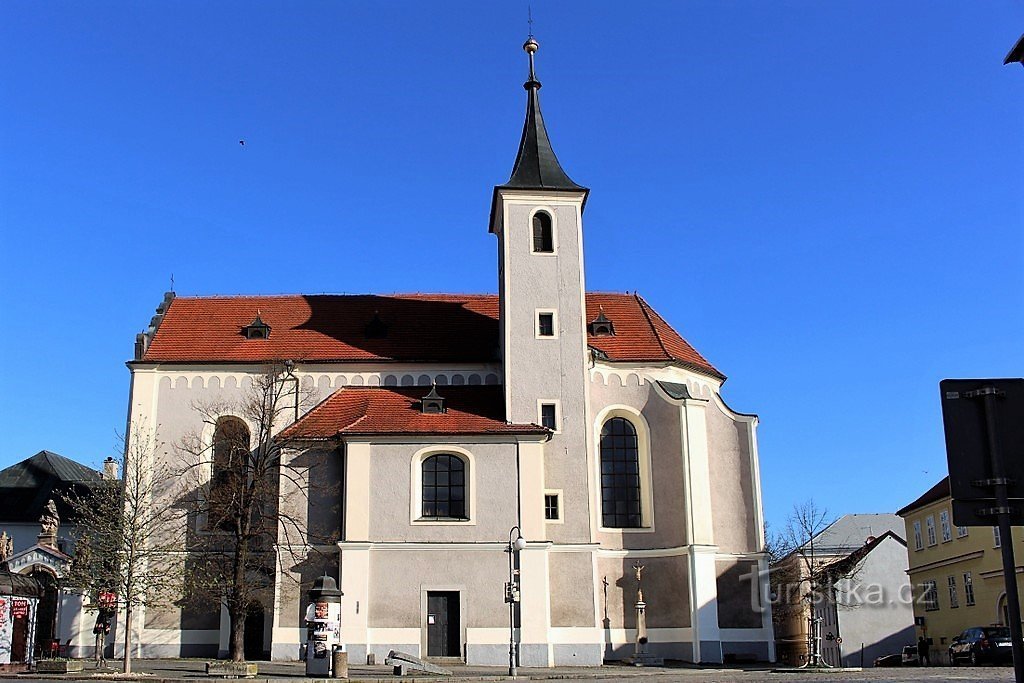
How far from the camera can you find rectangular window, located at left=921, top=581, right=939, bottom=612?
52.3 m

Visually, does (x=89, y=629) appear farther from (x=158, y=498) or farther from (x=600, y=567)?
(x=600, y=567)

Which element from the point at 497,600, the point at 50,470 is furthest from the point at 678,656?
the point at 50,470

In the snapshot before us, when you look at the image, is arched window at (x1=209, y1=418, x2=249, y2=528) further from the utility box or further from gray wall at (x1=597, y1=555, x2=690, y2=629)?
gray wall at (x1=597, y1=555, x2=690, y2=629)

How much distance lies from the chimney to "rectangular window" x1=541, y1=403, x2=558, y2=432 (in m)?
15.3

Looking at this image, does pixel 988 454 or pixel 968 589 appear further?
pixel 968 589

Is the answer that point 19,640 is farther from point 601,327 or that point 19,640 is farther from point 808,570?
point 808,570

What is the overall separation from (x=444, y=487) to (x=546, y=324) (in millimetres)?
7532

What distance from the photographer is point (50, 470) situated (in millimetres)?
65625

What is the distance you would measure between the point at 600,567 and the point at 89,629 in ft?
62.5

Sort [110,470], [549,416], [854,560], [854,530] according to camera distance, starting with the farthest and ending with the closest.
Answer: [854,530], [854,560], [110,470], [549,416]

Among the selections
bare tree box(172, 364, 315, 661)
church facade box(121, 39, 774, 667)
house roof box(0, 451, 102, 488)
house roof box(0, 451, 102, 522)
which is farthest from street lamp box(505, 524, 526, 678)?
house roof box(0, 451, 102, 488)

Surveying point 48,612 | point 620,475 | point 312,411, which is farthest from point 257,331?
point 620,475

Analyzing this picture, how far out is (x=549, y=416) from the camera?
37062mm

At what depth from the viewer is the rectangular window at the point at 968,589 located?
47719 mm
